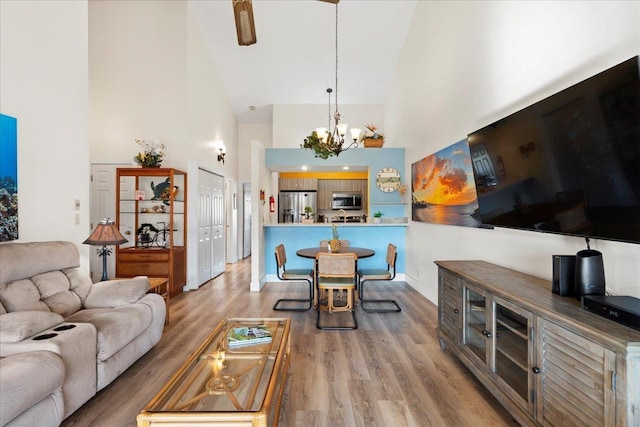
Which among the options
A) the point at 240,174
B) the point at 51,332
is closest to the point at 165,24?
the point at 240,174

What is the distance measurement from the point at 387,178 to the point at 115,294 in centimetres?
450

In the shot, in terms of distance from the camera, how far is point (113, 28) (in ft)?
16.5

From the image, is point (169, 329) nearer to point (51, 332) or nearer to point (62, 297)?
point (62, 297)

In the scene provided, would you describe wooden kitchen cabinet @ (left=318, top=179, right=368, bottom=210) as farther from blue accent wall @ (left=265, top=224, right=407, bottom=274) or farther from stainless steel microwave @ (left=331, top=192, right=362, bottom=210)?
blue accent wall @ (left=265, top=224, right=407, bottom=274)

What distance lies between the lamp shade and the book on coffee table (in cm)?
170

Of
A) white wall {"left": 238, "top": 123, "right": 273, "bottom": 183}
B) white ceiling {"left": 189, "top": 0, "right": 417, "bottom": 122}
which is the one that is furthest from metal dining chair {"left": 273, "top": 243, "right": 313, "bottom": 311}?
white wall {"left": 238, "top": 123, "right": 273, "bottom": 183}

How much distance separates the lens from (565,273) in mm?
1687

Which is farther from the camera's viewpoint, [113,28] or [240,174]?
[240,174]

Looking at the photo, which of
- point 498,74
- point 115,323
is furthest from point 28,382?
point 498,74

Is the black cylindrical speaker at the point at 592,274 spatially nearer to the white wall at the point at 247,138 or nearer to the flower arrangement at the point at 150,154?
the flower arrangement at the point at 150,154

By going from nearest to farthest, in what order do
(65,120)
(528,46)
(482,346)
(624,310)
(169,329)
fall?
(624,310) → (482,346) → (528,46) → (65,120) → (169,329)

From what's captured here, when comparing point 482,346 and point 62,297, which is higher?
point 62,297

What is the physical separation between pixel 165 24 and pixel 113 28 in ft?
2.73

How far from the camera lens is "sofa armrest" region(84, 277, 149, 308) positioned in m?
2.70
